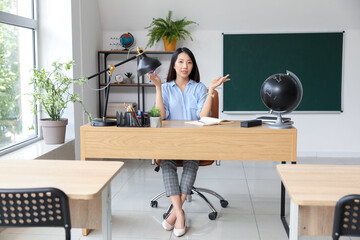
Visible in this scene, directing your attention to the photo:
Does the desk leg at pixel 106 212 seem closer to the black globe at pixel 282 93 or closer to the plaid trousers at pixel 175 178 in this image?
the plaid trousers at pixel 175 178

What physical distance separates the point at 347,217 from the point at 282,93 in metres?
1.51

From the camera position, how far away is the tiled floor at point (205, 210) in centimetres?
292

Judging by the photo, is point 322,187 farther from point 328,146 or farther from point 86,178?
point 328,146

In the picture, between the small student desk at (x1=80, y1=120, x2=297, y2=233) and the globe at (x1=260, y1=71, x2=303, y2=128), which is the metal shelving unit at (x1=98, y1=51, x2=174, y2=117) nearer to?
the small student desk at (x1=80, y1=120, x2=297, y2=233)

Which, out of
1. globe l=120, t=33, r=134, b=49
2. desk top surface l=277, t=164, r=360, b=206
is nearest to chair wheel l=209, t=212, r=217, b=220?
desk top surface l=277, t=164, r=360, b=206

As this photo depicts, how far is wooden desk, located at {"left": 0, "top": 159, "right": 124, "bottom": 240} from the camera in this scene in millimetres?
1688

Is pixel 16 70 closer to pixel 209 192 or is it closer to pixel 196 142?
pixel 196 142

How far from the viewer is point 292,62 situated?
558cm

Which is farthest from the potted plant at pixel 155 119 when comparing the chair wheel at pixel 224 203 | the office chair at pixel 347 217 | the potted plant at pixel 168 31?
the potted plant at pixel 168 31

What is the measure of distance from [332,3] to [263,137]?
11.1 feet

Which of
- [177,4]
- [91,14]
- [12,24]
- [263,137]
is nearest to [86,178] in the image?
[263,137]

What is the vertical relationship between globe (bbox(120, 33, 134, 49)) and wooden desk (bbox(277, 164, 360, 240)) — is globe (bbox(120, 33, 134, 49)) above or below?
above

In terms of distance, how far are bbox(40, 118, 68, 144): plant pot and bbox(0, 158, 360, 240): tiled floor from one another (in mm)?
729

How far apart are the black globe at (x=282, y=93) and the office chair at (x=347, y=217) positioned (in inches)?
59.0
